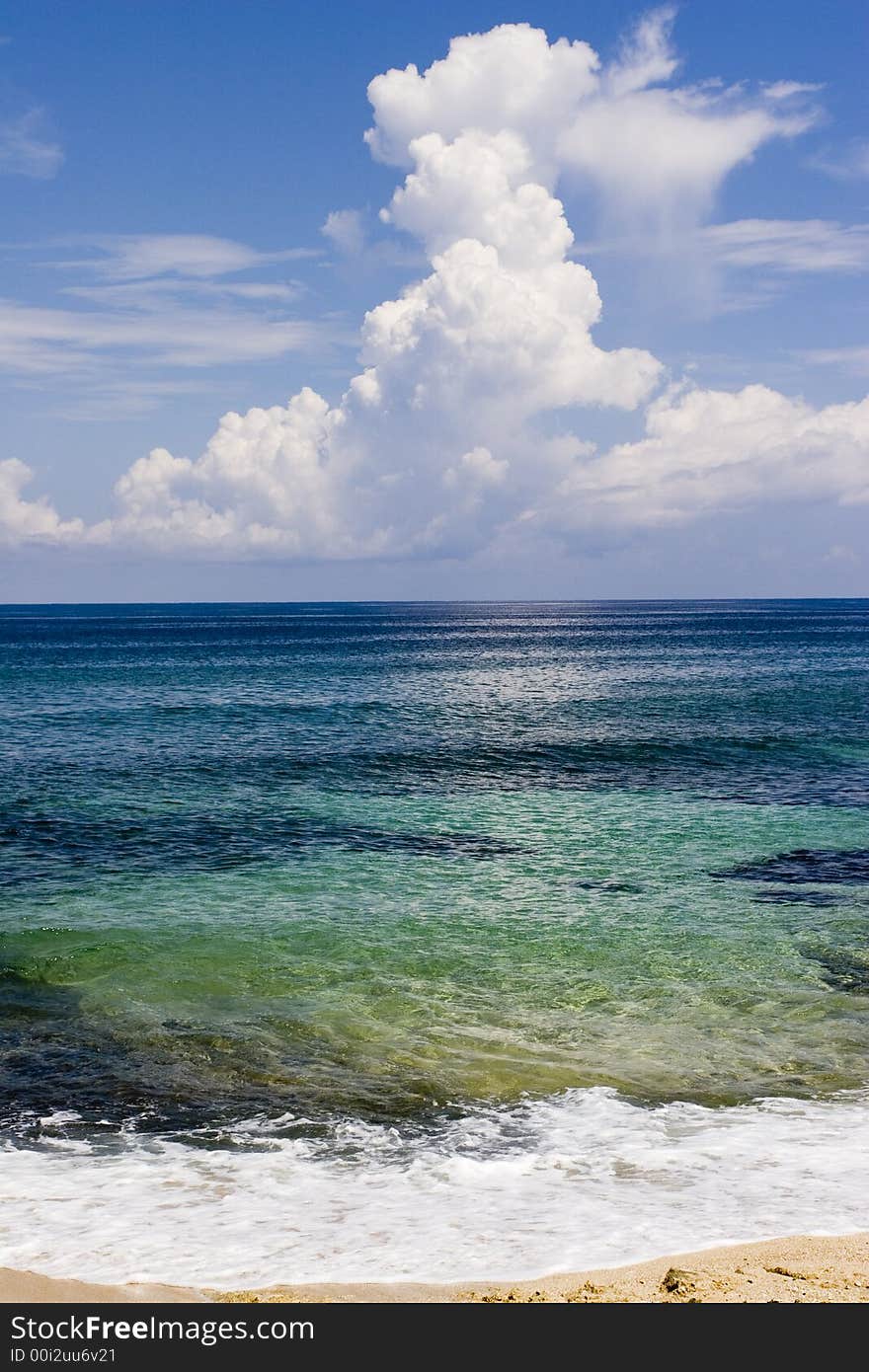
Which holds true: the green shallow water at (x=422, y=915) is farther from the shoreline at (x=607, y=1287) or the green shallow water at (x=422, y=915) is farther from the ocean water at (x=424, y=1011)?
the shoreline at (x=607, y=1287)

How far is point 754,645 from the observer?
492 feet

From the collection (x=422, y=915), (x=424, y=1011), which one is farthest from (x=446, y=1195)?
(x=422, y=915)

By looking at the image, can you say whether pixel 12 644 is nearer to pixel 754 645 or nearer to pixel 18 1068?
pixel 754 645

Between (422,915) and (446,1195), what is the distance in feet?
41.0

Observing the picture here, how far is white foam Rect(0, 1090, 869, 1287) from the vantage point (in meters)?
10.1

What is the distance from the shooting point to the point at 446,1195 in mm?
11422

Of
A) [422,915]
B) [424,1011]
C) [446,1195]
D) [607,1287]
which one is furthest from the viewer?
[422,915]

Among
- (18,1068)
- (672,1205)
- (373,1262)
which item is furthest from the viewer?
(18,1068)

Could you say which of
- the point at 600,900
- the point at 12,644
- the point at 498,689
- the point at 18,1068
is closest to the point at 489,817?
the point at 600,900

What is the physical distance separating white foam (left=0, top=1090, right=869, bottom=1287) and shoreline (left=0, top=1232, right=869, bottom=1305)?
0.23 meters

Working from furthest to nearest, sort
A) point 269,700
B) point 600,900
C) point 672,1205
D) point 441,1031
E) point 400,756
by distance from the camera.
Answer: point 269,700, point 400,756, point 600,900, point 441,1031, point 672,1205

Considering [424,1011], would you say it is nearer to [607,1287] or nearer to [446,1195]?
[446,1195]

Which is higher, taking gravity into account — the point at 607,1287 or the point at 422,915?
the point at 607,1287
